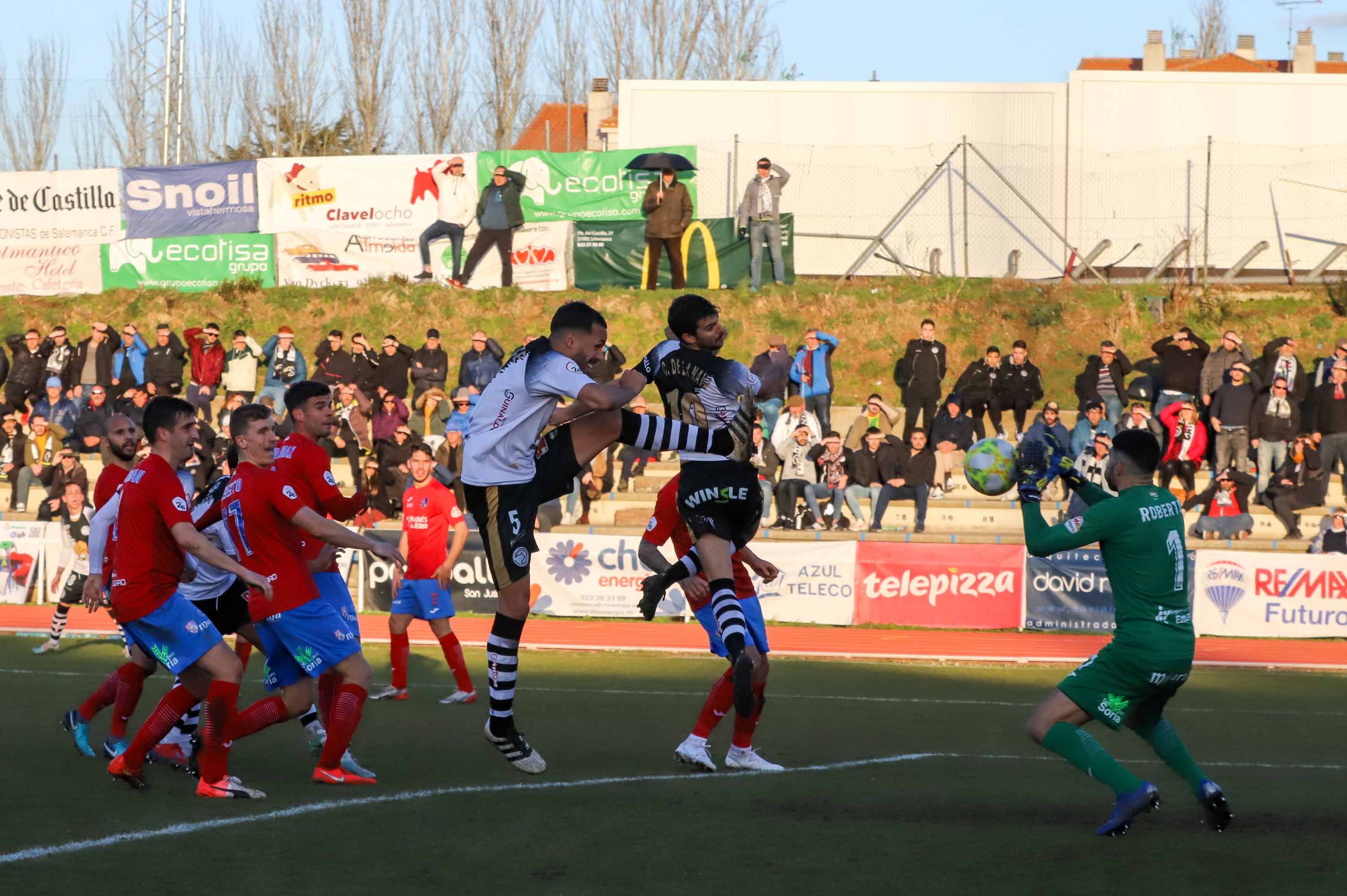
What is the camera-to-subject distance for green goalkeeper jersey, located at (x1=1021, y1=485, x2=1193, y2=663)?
6.69 meters

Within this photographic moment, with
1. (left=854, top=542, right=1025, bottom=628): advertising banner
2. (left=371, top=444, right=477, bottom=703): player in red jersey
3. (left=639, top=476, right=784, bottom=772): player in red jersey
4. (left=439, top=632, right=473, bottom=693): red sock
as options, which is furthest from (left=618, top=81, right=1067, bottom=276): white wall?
(left=639, top=476, right=784, bottom=772): player in red jersey

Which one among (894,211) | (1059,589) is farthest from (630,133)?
(1059,589)

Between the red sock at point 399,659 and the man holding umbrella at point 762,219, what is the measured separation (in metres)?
15.3

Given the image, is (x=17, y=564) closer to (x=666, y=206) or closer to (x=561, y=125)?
(x=666, y=206)

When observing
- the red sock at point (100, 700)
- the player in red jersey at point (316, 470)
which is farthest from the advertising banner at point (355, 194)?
the player in red jersey at point (316, 470)

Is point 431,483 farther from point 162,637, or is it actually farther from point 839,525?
point 839,525

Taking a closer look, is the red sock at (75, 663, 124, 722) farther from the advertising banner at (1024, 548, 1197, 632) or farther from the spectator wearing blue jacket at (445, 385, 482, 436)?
the advertising banner at (1024, 548, 1197, 632)

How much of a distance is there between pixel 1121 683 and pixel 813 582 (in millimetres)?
11509

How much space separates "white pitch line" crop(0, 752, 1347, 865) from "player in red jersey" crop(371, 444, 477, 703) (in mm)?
3861

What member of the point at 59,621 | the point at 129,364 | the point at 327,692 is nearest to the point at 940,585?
the point at 59,621

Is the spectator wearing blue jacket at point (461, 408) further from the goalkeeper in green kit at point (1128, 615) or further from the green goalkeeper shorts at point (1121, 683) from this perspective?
the green goalkeeper shorts at point (1121, 683)

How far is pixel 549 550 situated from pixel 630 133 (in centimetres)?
1686

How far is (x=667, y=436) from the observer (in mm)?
7570

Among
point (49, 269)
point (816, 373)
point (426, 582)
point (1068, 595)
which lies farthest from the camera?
point (49, 269)
